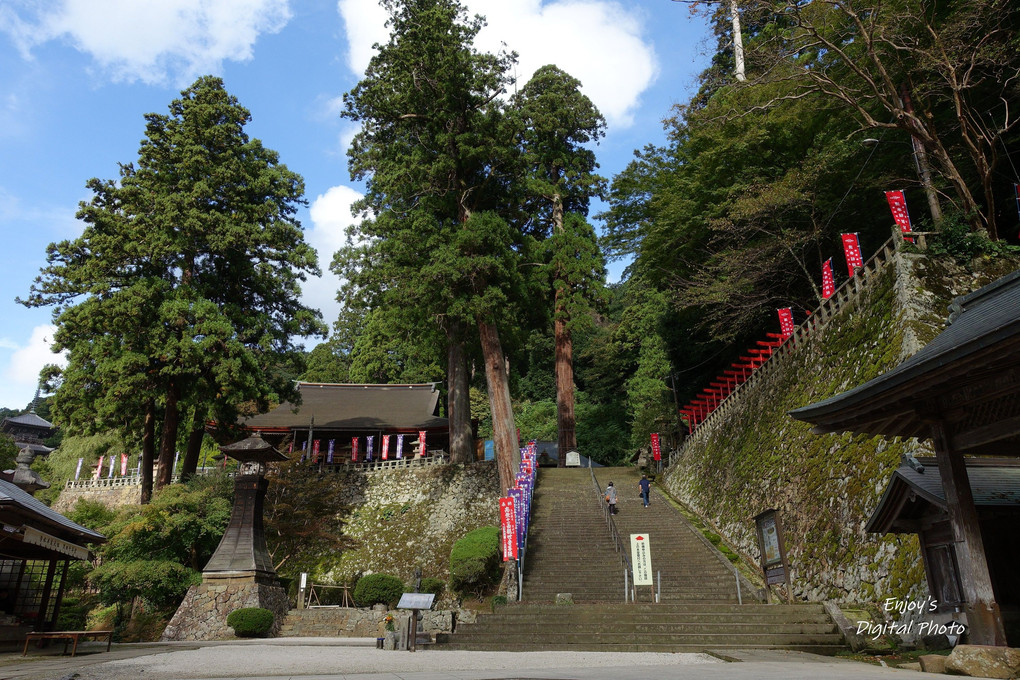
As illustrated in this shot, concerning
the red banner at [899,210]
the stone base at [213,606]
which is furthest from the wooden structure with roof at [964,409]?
the stone base at [213,606]

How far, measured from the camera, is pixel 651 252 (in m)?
25.2

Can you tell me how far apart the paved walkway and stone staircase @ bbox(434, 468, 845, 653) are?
3.50 ft

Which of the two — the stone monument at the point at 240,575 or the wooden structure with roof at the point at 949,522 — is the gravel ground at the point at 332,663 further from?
the stone monument at the point at 240,575

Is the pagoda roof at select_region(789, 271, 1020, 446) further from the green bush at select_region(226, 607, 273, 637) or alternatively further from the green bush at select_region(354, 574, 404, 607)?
the green bush at select_region(354, 574, 404, 607)

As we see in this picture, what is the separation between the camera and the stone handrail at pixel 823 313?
47.1 feet

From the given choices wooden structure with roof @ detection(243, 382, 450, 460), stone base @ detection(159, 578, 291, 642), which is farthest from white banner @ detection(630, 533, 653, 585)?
wooden structure with roof @ detection(243, 382, 450, 460)

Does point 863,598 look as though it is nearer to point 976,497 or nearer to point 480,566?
point 976,497

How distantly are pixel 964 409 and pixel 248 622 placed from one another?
14.4 m

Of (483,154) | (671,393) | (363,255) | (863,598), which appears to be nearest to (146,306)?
(363,255)

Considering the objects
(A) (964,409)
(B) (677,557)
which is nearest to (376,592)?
(B) (677,557)

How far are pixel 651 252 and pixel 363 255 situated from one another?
Answer: 11442mm

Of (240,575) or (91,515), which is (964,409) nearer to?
(240,575)

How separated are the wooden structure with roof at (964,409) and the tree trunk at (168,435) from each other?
19473 millimetres

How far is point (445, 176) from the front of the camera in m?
18.8
